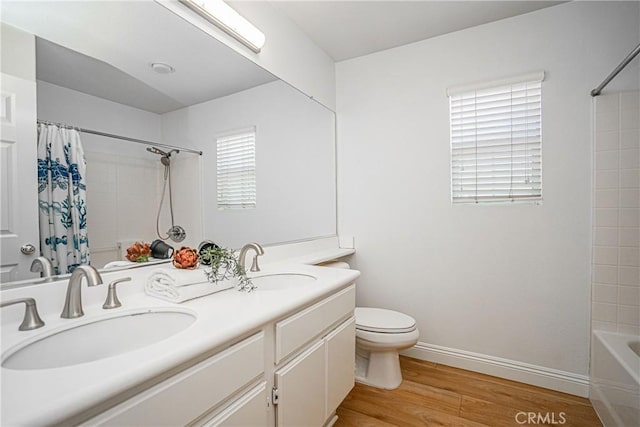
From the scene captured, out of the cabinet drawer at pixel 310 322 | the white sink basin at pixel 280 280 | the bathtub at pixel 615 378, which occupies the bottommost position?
the bathtub at pixel 615 378

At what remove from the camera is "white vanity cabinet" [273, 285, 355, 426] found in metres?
1.12

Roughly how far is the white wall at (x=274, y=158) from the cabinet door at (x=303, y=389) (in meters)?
0.73

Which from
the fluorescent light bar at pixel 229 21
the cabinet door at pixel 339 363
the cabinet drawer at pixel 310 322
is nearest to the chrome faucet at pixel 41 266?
the cabinet drawer at pixel 310 322

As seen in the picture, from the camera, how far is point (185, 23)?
1.40 meters

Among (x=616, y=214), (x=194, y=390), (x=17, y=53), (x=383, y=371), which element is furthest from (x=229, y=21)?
(x=616, y=214)

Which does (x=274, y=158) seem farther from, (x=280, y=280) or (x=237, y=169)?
(x=280, y=280)

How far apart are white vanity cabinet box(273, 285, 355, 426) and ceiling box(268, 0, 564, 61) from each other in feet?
5.70

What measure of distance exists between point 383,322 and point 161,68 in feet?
5.99

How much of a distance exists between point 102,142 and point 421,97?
80.4 inches

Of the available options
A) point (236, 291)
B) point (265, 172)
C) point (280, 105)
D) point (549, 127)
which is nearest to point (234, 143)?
point (265, 172)

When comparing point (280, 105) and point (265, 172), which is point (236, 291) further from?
point (280, 105)

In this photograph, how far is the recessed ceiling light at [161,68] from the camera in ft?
4.26

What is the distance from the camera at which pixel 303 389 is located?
123 cm

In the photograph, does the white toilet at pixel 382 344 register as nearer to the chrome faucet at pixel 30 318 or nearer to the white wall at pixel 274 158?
the white wall at pixel 274 158
